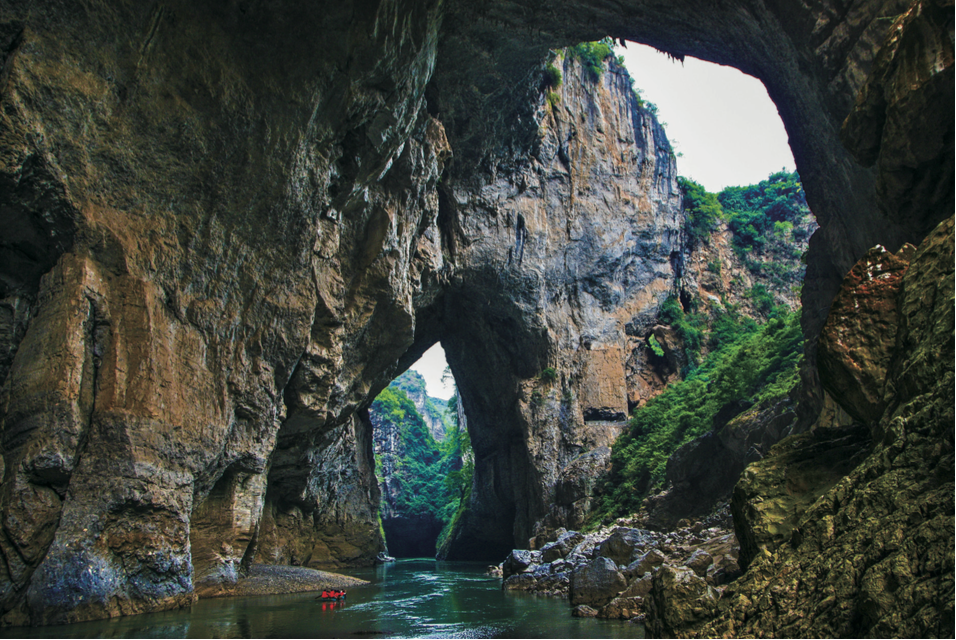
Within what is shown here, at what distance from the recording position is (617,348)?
26828 mm

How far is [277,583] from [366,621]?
6.51 m

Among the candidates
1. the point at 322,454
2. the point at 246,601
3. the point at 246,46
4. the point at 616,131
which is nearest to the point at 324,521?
the point at 322,454

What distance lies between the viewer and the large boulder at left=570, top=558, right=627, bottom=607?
380 inches

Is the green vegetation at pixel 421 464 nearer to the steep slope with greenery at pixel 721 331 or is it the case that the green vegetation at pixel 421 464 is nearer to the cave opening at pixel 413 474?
the cave opening at pixel 413 474

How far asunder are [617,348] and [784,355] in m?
7.54

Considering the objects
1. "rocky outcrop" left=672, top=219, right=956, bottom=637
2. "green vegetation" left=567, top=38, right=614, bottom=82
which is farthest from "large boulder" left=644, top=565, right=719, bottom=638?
"green vegetation" left=567, top=38, right=614, bottom=82

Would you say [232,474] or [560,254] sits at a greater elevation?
[560,254]

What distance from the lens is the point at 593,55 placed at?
27.9m

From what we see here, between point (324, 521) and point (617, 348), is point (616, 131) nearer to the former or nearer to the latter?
point (617, 348)

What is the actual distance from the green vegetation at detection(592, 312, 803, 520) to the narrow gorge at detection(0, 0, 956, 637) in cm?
110

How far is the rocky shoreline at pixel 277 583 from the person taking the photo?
41.6 feet

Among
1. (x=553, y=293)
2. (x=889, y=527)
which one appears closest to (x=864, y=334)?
(x=889, y=527)

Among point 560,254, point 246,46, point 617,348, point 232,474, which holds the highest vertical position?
point 560,254

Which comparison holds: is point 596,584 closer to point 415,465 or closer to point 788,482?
point 788,482
